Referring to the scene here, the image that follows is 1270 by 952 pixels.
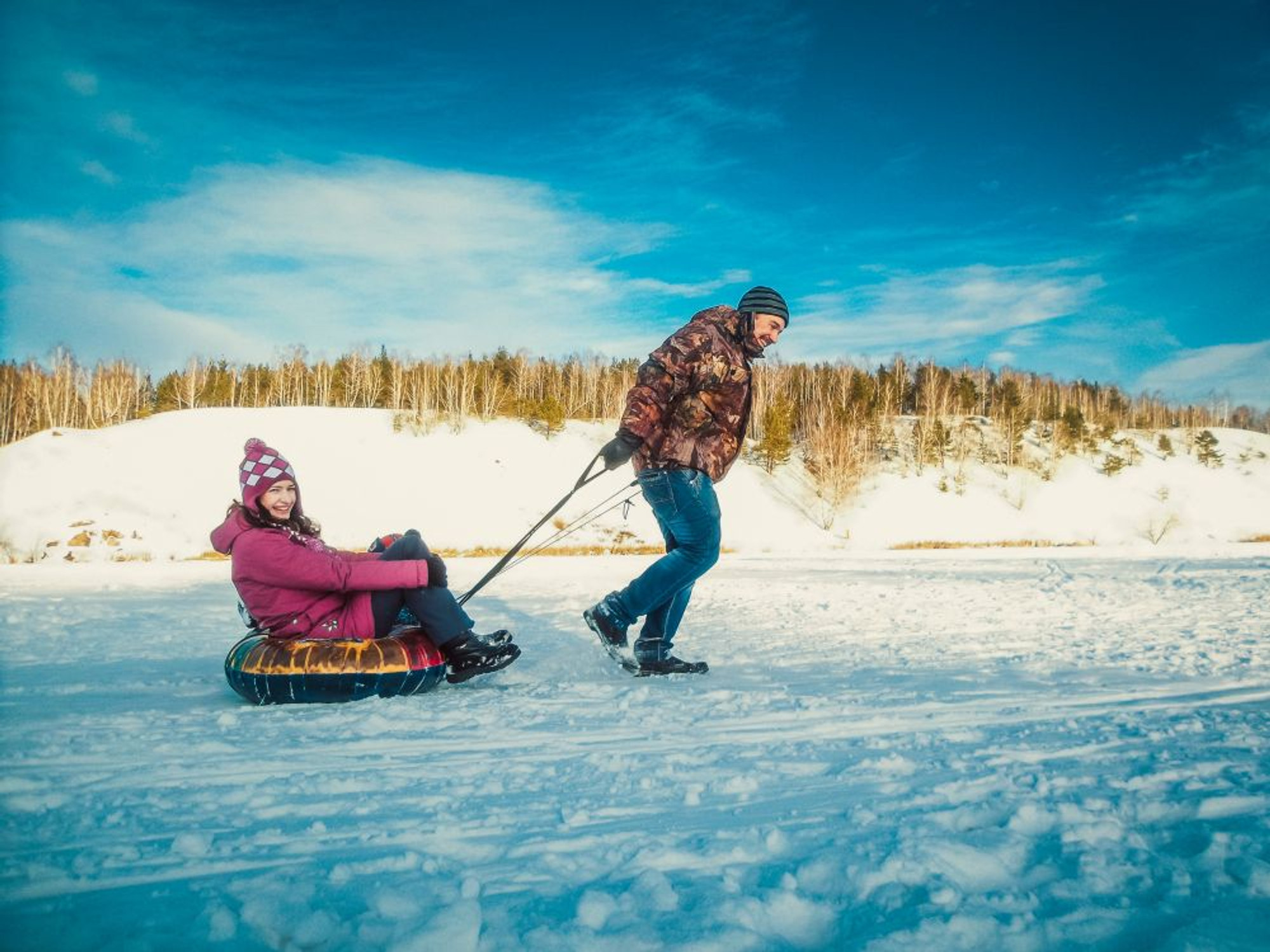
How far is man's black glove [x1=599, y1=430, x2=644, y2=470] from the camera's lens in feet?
13.1

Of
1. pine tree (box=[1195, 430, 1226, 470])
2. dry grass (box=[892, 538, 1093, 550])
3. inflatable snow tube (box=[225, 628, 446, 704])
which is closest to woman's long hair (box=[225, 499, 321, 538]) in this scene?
inflatable snow tube (box=[225, 628, 446, 704])

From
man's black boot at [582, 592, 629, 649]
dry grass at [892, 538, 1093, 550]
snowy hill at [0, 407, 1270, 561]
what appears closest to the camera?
man's black boot at [582, 592, 629, 649]

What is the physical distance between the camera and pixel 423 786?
7.32 feet

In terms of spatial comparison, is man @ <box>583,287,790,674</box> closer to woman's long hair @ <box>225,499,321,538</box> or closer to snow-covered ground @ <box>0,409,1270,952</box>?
snow-covered ground @ <box>0,409,1270,952</box>

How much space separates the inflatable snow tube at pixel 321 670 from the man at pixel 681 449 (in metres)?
1.16

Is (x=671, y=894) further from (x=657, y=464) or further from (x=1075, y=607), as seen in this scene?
(x=1075, y=607)

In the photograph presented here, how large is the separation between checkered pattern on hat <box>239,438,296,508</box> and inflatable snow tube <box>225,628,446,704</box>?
0.67 metres

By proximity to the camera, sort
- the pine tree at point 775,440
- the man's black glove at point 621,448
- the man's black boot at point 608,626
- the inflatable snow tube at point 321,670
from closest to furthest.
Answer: the inflatable snow tube at point 321,670 → the man's black glove at point 621,448 → the man's black boot at point 608,626 → the pine tree at point 775,440

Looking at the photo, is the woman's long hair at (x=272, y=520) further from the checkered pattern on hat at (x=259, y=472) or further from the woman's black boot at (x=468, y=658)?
the woman's black boot at (x=468, y=658)

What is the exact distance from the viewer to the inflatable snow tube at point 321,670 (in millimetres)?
3287

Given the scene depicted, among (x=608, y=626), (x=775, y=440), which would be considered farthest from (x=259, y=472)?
(x=775, y=440)

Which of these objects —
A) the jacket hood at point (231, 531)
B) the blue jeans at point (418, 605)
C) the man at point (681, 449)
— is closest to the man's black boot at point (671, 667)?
the man at point (681, 449)

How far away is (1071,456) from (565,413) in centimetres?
3207

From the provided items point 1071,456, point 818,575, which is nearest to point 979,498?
point 1071,456
